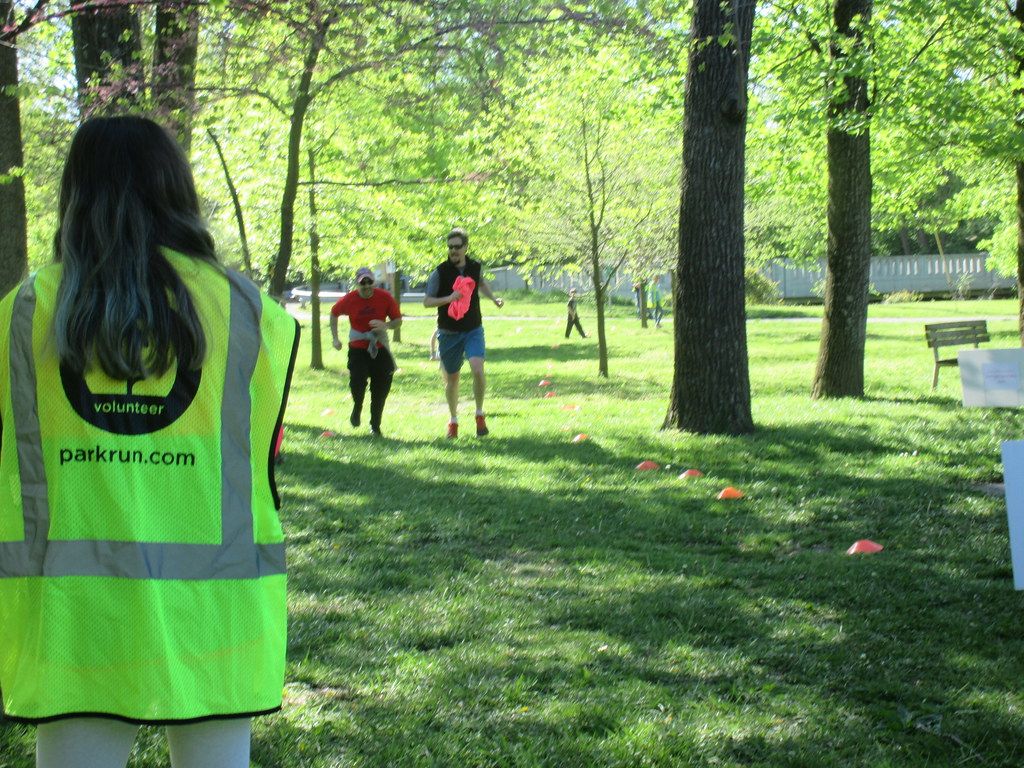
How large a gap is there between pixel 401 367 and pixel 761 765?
70.7 feet

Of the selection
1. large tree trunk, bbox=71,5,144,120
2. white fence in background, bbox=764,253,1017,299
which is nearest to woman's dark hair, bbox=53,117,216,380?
large tree trunk, bbox=71,5,144,120

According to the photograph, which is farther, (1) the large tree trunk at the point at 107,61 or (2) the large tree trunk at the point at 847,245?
(2) the large tree trunk at the point at 847,245

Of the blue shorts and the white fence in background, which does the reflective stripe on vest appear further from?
the white fence in background

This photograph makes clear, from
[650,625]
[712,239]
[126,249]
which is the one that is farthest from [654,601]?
[712,239]

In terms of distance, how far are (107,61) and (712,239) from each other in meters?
5.00

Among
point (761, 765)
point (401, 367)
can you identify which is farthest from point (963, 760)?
point (401, 367)

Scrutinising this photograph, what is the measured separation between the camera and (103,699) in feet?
6.92

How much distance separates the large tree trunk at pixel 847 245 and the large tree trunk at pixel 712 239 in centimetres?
318

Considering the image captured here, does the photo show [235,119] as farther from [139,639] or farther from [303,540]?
[139,639]

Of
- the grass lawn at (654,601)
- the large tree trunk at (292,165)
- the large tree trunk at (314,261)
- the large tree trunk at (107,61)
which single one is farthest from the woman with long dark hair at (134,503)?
the large tree trunk at (314,261)

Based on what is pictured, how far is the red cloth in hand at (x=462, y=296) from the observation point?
11.4 meters

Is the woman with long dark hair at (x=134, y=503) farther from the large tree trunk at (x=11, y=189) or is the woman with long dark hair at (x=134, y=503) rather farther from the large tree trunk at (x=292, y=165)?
the large tree trunk at (x=292, y=165)

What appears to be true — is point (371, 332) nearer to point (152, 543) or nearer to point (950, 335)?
point (950, 335)

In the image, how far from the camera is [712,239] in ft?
33.8
